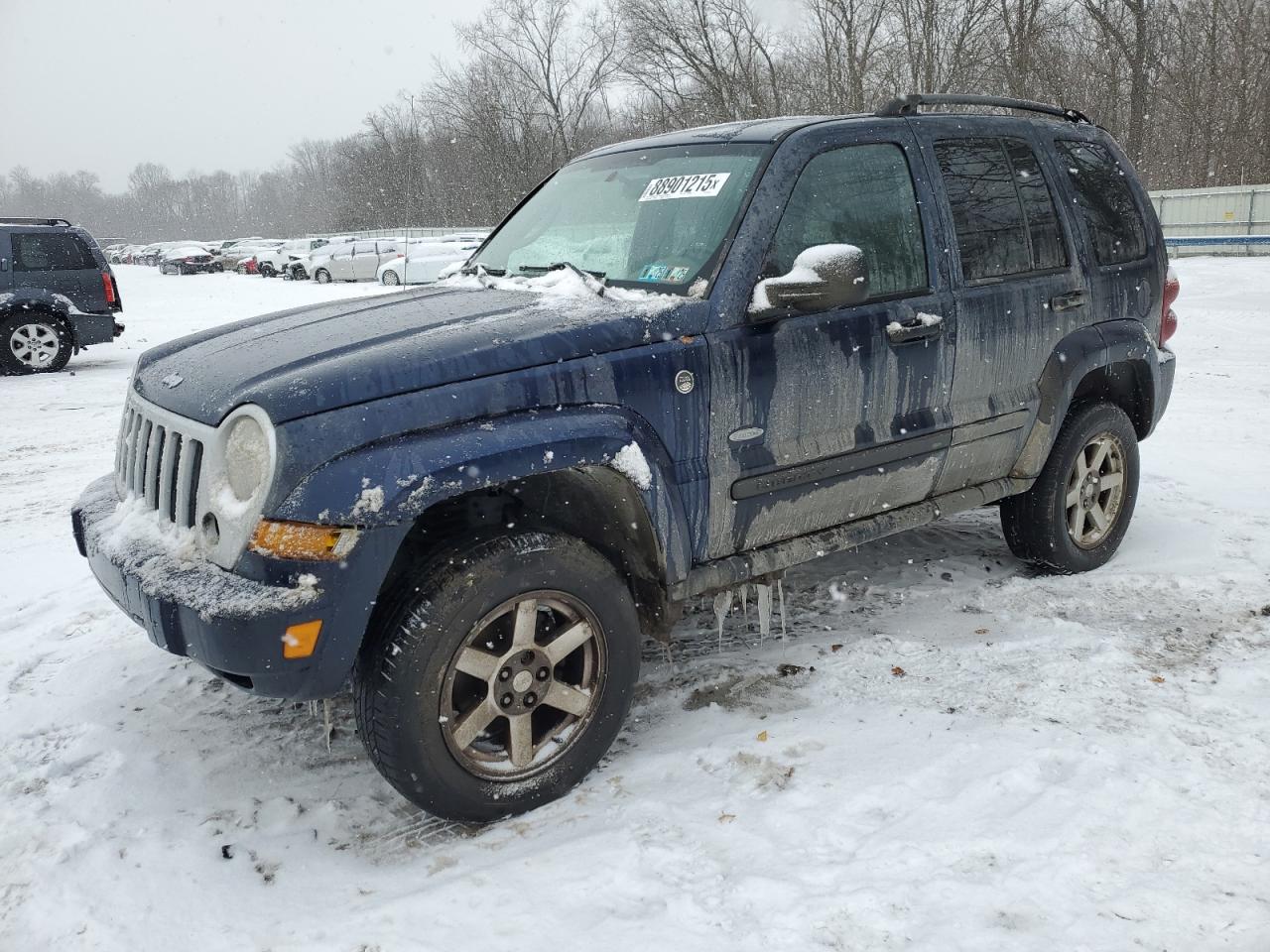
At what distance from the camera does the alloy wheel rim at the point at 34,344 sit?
11969 mm

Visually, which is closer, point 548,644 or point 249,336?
point 548,644

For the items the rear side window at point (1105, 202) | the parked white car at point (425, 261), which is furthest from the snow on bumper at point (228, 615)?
the parked white car at point (425, 261)

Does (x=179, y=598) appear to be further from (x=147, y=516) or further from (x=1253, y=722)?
(x=1253, y=722)

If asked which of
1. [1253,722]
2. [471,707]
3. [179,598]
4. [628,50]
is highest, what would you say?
[628,50]

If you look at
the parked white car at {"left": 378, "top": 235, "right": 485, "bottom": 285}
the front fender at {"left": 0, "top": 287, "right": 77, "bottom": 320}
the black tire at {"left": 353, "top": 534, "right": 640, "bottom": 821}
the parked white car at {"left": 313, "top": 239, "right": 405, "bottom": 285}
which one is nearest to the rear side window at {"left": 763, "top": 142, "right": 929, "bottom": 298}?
the black tire at {"left": 353, "top": 534, "right": 640, "bottom": 821}

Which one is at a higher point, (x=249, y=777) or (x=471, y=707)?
(x=471, y=707)

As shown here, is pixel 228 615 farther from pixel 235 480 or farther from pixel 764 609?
pixel 764 609

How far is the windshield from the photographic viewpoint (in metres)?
3.24

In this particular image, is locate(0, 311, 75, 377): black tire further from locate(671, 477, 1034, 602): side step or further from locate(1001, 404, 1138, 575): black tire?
locate(1001, 404, 1138, 575): black tire

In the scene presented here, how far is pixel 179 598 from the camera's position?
247 cm

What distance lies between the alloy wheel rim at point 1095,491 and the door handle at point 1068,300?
66 centimetres

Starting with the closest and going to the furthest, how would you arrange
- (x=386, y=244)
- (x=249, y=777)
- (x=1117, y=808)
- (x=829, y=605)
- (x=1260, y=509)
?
(x=1117, y=808) → (x=249, y=777) → (x=829, y=605) → (x=1260, y=509) → (x=386, y=244)

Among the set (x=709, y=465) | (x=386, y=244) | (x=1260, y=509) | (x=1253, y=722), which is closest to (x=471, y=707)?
(x=709, y=465)

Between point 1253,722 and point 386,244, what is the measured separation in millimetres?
31821
